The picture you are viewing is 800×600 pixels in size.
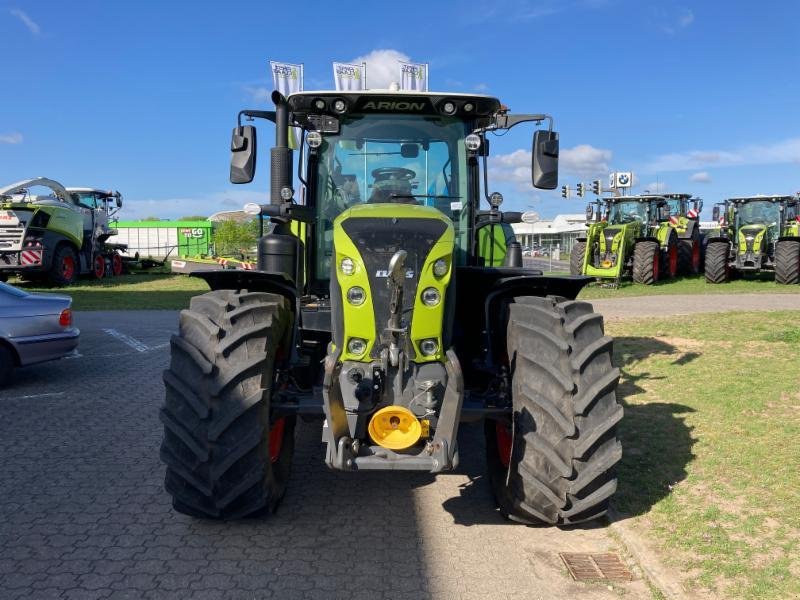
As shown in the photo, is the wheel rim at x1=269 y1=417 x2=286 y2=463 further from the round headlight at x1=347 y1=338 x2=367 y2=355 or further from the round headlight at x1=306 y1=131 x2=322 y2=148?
the round headlight at x1=306 y1=131 x2=322 y2=148

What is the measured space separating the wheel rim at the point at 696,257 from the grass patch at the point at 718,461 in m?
14.7

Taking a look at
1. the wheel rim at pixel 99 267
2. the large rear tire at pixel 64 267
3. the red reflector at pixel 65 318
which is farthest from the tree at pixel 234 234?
the red reflector at pixel 65 318

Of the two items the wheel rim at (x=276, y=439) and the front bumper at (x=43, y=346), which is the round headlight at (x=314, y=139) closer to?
the wheel rim at (x=276, y=439)

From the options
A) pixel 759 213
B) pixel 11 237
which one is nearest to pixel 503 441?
pixel 11 237

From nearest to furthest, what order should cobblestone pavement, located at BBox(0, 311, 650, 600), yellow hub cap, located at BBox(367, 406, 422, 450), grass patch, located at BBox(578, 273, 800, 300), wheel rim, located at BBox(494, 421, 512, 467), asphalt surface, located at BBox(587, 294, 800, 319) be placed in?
cobblestone pavement, located at BBox(0, 311, 650, 600) → yellow hub cap, located at BBox(367, 406, 422, 450) → wheel rim, located at BBox(494, 421, 512, 467) → asphalt surface, located at BBox(587, 294, 800, 319) → grass patch, located at BBox(578, 273, 800, 300)

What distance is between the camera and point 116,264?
26125 mm

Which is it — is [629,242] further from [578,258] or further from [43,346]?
[43,346]

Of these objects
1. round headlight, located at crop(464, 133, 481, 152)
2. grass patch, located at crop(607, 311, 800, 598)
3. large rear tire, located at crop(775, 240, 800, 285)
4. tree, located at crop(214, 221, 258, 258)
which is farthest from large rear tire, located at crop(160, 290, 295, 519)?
tree, located at crop(214, 221, 258, 258)

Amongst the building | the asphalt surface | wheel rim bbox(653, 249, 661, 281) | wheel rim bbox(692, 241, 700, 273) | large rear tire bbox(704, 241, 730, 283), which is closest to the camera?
the asphalt surface

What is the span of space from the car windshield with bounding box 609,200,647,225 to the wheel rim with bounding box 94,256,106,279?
17502 millimetres

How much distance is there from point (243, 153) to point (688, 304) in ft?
44.2

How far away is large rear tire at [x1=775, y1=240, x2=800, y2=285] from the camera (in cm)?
2005

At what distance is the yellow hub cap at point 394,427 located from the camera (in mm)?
3637

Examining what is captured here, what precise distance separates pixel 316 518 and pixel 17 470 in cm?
243
